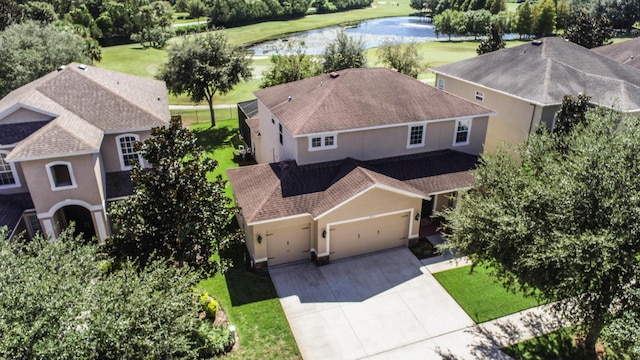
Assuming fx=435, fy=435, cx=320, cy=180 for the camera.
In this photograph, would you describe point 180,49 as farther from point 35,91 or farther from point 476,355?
point 476,355

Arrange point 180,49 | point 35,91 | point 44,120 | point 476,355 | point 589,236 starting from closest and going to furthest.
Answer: point 589,236 < point 476,355 < point 44,120 < point 35,91 < point 180,49

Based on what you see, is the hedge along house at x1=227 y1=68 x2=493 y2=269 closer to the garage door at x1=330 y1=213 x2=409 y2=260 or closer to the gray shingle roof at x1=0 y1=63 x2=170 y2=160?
the garage door at x1=330 y1=213 x2=409 y2=260

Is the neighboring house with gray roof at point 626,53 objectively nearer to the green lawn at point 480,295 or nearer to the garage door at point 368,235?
the green lawn at point 480,295

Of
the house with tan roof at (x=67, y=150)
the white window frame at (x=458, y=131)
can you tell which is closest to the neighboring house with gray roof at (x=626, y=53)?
the white window frame at (x=458, y=131)

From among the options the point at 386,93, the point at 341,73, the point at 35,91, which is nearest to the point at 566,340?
the point at 386,93

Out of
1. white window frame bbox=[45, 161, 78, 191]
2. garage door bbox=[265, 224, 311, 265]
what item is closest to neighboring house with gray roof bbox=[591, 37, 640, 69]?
garage door bbox=[265, 224, 311, 265]

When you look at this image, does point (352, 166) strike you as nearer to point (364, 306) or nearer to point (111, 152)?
point (364, 306)
